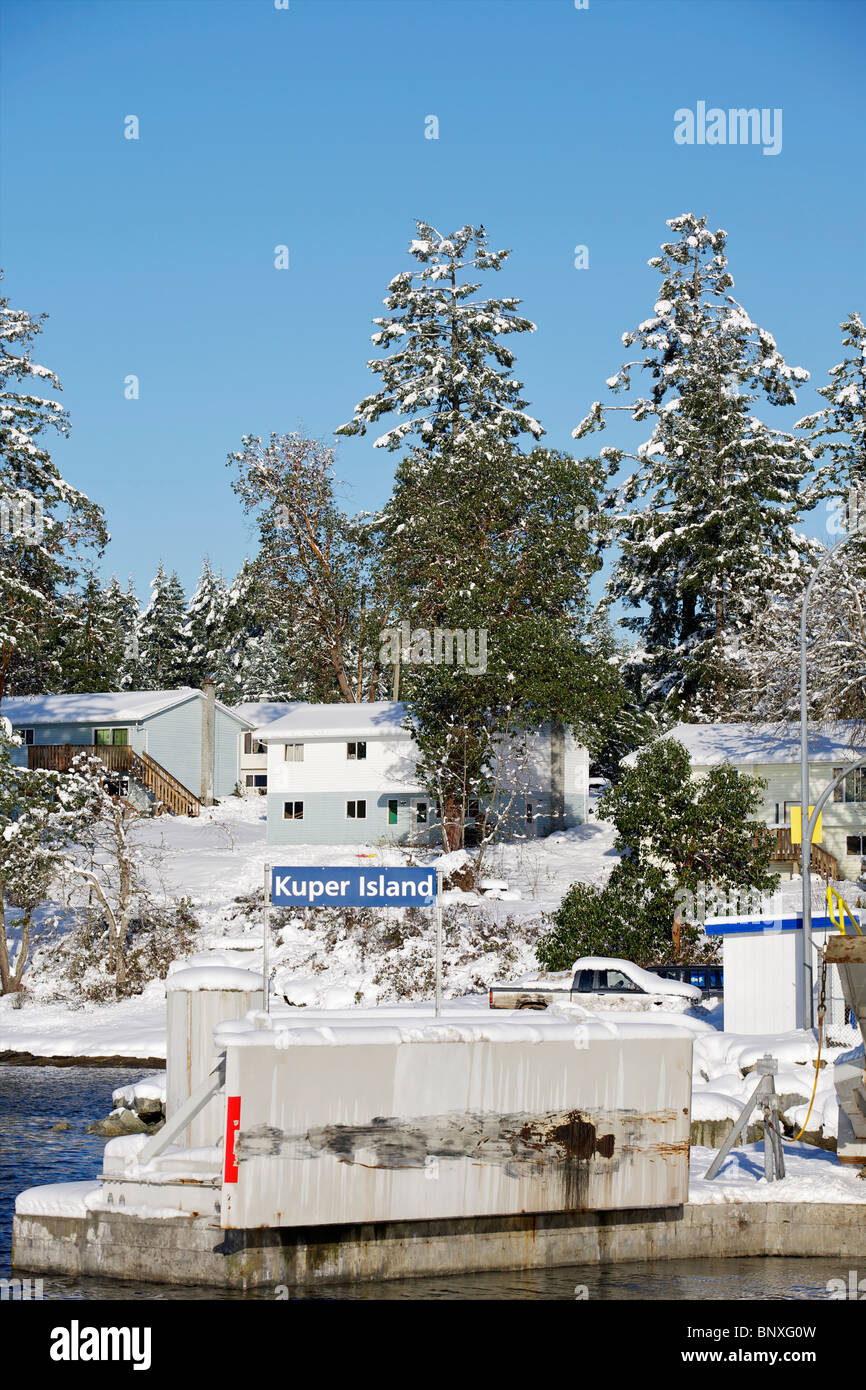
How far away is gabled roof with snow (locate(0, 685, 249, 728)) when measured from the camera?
200 feet

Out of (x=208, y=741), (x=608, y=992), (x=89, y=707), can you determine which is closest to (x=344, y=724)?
(x=208, y=741)

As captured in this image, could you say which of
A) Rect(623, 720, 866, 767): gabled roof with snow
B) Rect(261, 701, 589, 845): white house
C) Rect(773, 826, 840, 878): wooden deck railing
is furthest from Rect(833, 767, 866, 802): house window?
Rect(261, 701, 589, 845): white house

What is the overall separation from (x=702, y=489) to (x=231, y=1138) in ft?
161

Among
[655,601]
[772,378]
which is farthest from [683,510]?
[772,378]

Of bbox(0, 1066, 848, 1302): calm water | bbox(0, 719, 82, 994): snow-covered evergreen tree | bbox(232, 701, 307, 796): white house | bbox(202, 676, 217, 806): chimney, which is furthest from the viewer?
bbox(232, 701, 307, 796): white house

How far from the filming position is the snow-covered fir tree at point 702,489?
56750 mm

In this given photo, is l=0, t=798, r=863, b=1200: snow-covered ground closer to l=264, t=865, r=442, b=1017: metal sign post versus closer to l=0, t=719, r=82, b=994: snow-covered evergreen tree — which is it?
l=0, t=719, r=82, b=994: snow-covered evergreen tree

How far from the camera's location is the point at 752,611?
55500mm

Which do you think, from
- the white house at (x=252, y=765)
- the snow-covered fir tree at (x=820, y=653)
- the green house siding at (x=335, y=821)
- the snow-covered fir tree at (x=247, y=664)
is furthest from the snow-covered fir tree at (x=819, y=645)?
the snow-covered fir tree at (x=247, y=664)

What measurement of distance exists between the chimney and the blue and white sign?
4298 cm

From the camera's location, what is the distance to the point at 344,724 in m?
55.4

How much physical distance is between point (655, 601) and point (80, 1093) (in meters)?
40.9

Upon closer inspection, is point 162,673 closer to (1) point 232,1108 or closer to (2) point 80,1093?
(2) point 80,1093

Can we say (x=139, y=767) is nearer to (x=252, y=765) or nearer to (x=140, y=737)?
(x=140, y=737)
